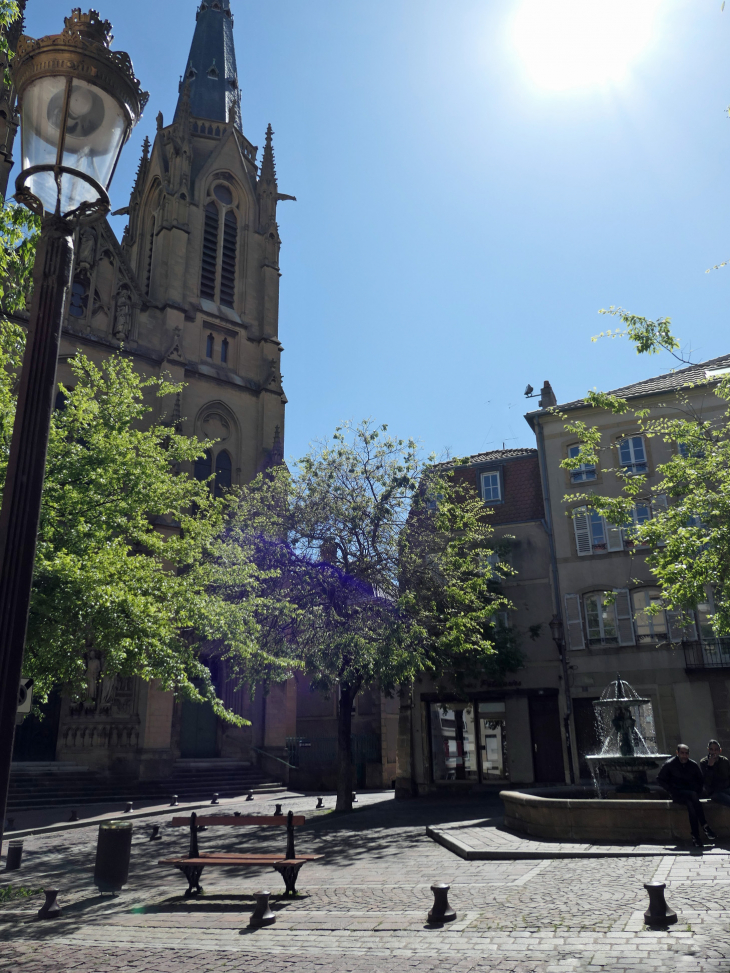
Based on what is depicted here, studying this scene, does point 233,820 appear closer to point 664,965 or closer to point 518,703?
point 664,965

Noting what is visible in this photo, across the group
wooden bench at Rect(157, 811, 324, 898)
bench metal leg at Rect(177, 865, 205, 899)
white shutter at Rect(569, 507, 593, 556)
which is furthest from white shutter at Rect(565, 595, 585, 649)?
bench metal leg at Rect(177, 865, 205, 899)

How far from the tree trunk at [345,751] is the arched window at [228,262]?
1008 inches

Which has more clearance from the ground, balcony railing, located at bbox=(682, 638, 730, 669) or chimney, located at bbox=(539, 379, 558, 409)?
chimney, located at bbox=(539, 379, 558, 409)

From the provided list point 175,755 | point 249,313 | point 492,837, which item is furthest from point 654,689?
point 249,313

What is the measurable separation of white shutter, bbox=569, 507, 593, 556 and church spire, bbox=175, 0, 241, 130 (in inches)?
1274

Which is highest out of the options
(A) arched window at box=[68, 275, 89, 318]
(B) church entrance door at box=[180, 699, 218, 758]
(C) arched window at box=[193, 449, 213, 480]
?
(A) arched window at box=[68, 275, 89, 318]

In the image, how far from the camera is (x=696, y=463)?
16.4 meters

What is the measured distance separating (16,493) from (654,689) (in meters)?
24.4

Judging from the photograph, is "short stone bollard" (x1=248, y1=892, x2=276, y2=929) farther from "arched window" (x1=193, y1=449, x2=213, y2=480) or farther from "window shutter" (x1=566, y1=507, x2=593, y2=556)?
"arched window" (x1=193, y1=449, x2=213, y2=480)

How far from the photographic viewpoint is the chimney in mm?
31516

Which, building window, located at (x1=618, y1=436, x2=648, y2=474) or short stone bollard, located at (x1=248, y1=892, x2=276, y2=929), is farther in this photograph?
building window, located at (x1=618, y1=436, x2=648, y2=474)

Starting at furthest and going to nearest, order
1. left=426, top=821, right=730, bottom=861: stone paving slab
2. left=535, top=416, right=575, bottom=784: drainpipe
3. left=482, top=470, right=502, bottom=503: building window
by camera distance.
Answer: left=482, top=470, right=502, bottom=503: building window → left=535, top=416, right=575, bottom=784: drainpipe → left=426, top=821, right=730, bottom=861: stone paving slab

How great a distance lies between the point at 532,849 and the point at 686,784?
2288mm

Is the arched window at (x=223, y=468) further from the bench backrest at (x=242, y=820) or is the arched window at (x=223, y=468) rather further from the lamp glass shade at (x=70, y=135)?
the lamp glass shade at (x=70, y=135)
